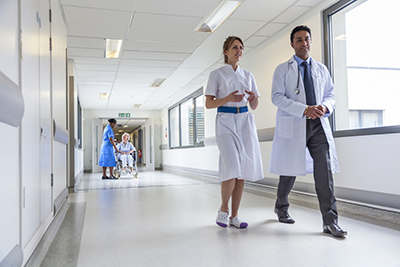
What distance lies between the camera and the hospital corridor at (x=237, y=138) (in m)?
1.87

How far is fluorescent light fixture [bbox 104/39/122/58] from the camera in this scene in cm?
585

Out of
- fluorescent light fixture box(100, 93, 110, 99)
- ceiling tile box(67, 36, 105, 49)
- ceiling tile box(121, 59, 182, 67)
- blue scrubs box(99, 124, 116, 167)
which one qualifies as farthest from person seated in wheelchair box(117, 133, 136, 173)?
ceiling tile box(67, 36, 105, 49)

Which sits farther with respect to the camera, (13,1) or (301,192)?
(301,192)

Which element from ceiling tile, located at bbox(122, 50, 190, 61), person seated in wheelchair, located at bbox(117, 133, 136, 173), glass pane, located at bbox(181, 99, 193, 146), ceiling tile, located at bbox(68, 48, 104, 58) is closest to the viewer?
ceiling tile, located at bbox(68, 48, 104, 58)

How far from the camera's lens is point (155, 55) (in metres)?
6.31

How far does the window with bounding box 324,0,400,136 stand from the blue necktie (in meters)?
0.99

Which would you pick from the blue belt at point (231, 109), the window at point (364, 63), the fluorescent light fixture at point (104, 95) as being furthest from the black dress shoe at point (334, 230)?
the fluorescent light fixture at point (104, 95)

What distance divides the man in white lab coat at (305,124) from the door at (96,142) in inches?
421

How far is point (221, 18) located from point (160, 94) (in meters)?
6.03

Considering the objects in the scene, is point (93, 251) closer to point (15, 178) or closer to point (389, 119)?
point (15, 178)

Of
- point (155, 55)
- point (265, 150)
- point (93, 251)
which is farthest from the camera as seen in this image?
point (155, 55)

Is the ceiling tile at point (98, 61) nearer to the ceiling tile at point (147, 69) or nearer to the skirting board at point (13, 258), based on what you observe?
the ceiling tile at point (147, 69)

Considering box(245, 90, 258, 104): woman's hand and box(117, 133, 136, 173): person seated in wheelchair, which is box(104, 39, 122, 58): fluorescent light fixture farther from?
box(245, 90, 258, 104): woman's hand

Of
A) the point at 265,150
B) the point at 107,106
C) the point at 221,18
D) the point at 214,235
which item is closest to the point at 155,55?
the point at 221,18
